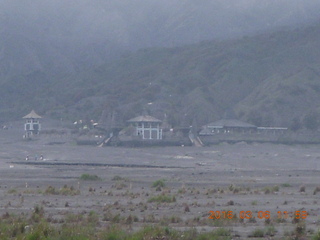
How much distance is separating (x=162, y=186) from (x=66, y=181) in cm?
526

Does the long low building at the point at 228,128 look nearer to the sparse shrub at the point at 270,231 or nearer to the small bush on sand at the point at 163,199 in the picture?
the small bush on sand at the point at 163,199

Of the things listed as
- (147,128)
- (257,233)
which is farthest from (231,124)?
(257,233)

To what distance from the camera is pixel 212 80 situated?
427 feet

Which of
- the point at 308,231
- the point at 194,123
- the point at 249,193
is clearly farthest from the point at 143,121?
the point at 308,231

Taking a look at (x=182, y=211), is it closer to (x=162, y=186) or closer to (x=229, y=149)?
(x=162, y=186)

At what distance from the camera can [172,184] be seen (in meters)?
34.2
